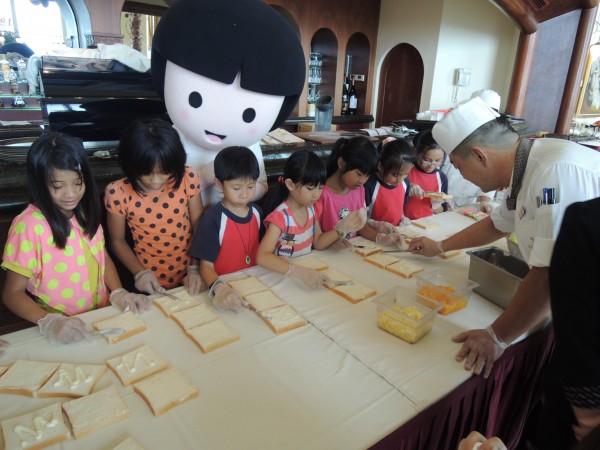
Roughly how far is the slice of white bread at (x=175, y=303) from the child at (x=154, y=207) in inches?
2.2

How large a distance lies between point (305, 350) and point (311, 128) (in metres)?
2.83

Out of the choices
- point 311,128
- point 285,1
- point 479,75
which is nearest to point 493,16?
point 479,75

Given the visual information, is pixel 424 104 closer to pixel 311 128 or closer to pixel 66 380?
pixel 311 128

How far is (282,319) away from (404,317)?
0.34m

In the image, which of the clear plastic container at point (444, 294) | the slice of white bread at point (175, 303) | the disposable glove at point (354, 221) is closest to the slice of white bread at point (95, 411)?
the slice of white bread at point (175, 303)

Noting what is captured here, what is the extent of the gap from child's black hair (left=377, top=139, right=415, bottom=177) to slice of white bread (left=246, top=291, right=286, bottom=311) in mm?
1011

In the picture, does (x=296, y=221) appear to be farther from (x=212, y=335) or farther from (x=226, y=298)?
(x=212, y=335)

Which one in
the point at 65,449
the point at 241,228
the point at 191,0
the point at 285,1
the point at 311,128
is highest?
the point at 285,1

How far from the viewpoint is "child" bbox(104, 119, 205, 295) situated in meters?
1.27

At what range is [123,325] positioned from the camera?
42.1 inches

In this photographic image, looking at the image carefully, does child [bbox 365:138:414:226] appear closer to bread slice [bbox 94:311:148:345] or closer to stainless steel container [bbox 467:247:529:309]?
stainless steel container [bbox 467:247:529:309]

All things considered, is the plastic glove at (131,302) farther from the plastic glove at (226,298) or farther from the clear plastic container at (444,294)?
the clear plastic container at (444,294)

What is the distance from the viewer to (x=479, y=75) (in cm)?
511

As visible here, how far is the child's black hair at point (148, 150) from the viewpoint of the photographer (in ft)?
4.12
